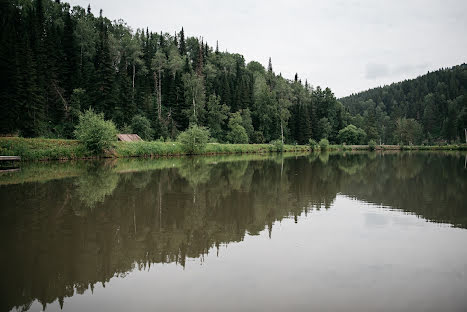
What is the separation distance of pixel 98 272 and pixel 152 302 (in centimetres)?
177

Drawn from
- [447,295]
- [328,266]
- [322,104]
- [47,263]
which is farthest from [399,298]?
[322,104]

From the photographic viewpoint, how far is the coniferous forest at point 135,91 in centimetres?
4428

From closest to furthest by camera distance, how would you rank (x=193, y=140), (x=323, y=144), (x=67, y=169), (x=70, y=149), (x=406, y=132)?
(x=67, y=169)
(x=70, y=149)
(x=193, y=140)
(x=323, y=144)
(x=406, y=132)

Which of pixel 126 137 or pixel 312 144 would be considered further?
pixel 312 144

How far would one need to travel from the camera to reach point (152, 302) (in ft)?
17.1

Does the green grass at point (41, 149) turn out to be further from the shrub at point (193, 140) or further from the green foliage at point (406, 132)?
the green foliage at point (406, 132)

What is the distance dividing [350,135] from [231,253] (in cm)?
10229

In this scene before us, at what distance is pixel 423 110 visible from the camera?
159125 mm

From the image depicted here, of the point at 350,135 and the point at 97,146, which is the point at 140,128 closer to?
the point at 97,146

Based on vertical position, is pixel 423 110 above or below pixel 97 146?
above

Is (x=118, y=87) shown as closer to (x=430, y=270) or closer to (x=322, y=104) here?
(x=430, y=270)

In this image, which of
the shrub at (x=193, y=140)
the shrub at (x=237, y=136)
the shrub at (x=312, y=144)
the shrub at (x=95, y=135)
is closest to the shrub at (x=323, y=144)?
the shrub at (x=312, y=144)

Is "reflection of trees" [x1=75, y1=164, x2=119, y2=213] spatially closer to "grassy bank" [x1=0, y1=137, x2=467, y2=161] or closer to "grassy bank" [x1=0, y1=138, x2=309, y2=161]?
"grassy bank" [x1=0, y1=138, x2=309, y2=161]

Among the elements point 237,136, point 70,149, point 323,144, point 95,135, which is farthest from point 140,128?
point 323,144
